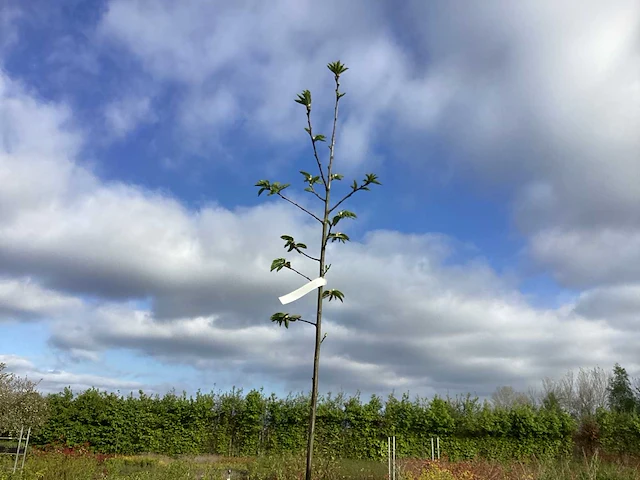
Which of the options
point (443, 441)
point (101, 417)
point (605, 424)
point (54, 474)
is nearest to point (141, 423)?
point (101, 417)

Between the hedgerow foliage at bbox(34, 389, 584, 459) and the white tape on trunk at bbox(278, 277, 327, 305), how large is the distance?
13455mm

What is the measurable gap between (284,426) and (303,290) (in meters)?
14.2

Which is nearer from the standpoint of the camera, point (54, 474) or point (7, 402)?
point (54, 474)

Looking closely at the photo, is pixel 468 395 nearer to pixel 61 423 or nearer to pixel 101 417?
pixel 101 417

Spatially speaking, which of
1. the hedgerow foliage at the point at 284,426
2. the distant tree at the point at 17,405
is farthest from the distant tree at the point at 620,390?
→ the distant tree at the point at 17,405

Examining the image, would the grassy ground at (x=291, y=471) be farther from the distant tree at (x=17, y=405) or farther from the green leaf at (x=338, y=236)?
the green leaf at (x=338, y=236)

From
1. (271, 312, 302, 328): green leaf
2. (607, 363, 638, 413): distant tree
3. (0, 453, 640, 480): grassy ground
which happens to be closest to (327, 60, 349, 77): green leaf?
(271, 312, 302, 328): green leaf

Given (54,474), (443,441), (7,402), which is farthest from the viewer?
(443,441)

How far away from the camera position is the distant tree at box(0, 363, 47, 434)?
14227 mm

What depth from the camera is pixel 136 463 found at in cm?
1521

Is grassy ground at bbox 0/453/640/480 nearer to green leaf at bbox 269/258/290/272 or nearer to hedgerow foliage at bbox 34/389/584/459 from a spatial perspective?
hedgerow foliage at bbox 34/389/584/459

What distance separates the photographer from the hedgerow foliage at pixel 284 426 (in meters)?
17.5

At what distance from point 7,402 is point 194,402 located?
19.0 ft

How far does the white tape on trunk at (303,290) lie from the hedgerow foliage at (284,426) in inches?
530
